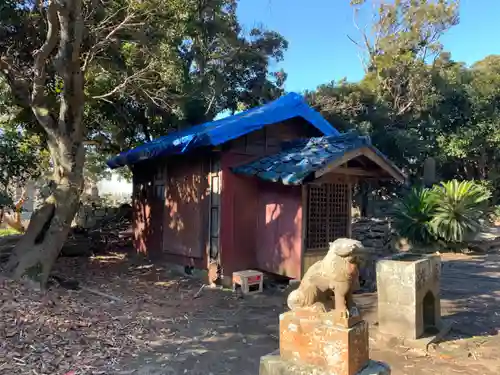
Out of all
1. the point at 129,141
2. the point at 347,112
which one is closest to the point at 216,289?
the point at 129,141

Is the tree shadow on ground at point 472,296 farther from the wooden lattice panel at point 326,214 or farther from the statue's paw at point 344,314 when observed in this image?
the statue's paw at point 344,314

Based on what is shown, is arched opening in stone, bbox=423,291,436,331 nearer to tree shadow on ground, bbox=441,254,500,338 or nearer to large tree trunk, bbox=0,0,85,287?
tree shadow on ground, bbox=441,254,500,338

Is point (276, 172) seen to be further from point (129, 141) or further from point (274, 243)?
point (129, 141)

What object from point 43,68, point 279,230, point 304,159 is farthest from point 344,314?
point 43,68

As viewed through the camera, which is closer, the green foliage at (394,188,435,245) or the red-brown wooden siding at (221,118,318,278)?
the red-brown wooden siding at (221,118,318,278)

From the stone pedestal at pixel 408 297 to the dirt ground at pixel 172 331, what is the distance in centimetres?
29

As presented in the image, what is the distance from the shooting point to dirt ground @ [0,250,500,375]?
486 centimetres

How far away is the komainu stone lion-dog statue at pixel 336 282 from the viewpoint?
10.2 feet

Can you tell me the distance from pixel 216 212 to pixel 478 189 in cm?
1026

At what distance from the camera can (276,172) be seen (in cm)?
818

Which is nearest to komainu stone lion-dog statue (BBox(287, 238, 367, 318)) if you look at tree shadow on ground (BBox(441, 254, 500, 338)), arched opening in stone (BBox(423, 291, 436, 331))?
arched opening in stone (BBox(423, 291, 436, 331))

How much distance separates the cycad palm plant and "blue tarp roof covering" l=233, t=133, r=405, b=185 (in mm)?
6097

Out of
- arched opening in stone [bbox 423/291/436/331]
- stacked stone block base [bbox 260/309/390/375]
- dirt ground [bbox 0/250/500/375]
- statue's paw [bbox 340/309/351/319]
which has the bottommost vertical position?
dirt ground [bbox 0/250/500/375]

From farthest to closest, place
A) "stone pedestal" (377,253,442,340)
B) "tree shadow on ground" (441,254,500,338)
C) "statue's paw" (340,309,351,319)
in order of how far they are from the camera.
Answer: "tree shadow on ground" (441,254,500,338)
"stone pedestal" (377,253,442,340)
"statue's paw" (340,309,351,319)
